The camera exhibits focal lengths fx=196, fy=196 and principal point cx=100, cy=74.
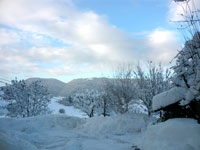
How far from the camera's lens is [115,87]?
19047 millimetres

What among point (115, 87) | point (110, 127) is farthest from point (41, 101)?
point (110, 127)

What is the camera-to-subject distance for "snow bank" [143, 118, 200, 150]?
5.55 metres

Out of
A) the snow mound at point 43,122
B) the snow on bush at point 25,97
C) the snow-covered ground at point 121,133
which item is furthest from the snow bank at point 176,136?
the snow on bush at point 25,97

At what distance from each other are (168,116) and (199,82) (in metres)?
2.27

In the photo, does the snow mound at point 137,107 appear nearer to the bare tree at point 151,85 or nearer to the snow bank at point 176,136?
the bare tree at point 151,85

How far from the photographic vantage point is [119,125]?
1548cm

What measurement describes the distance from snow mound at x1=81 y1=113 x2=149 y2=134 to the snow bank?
25.8 ft

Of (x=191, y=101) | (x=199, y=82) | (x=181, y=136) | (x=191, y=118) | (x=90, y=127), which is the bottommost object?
(x=90, y=127)

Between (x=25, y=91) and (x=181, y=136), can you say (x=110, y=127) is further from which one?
(x=25, y=91)

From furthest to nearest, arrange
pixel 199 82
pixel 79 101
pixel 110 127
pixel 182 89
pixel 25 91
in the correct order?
pixel 79 101 → pixel 25 91 → pixel 110 127 → pixel 182 89 → pixel 199 82

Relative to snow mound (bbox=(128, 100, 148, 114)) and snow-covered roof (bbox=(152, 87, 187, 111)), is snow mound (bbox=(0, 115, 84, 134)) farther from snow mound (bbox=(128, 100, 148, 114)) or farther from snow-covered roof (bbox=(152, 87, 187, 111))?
snow-covered roof (bbox=(152, 87, 187, 111))

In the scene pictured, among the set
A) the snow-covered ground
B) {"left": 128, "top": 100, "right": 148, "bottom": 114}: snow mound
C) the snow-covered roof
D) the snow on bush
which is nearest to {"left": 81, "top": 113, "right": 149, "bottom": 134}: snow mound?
the snow-covered ground

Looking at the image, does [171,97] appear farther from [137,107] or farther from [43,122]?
[43,122]

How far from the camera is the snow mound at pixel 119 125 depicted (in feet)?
49.2
